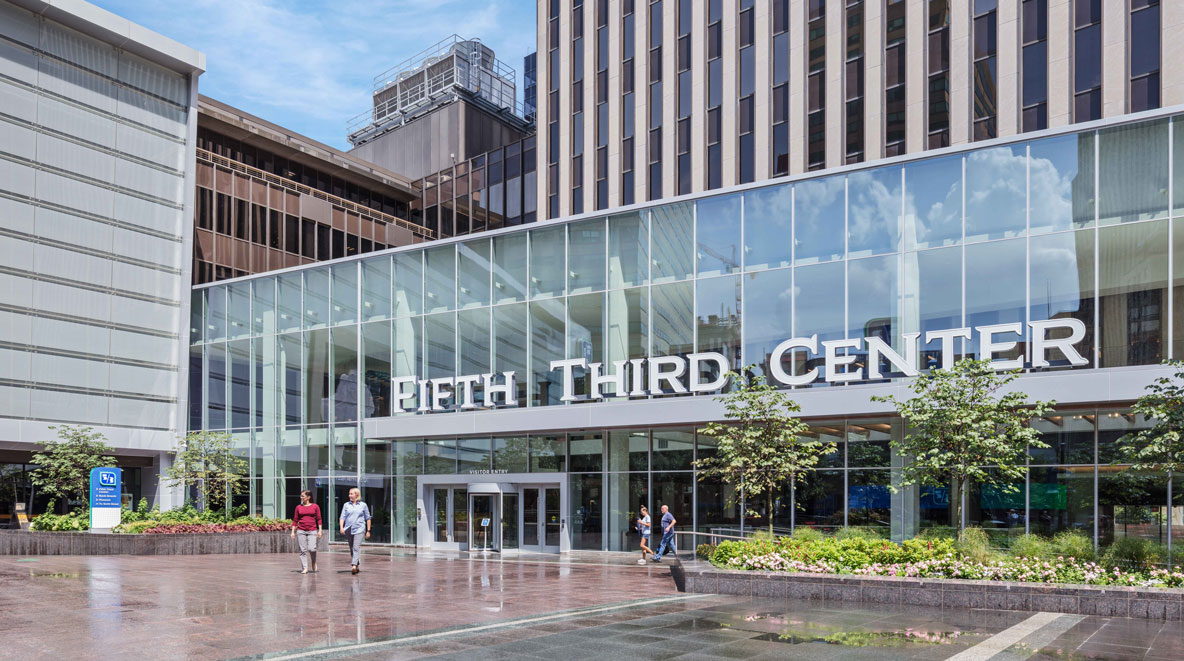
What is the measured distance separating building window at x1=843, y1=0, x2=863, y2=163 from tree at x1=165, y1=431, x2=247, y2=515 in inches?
982

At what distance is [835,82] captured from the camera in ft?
120

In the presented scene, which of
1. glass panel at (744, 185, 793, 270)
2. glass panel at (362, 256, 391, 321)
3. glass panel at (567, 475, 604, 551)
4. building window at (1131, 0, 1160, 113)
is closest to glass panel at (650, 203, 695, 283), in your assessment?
glass panel at (744, 185, 793, 270)

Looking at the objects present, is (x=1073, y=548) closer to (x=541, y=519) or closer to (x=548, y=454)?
(x=548, y=454)

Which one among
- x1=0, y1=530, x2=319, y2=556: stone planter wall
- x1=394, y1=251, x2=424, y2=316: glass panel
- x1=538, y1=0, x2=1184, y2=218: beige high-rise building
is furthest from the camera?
x1=394, y1=251, x2=424, y2=316: glass panel

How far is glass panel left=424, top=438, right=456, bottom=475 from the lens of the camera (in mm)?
34094

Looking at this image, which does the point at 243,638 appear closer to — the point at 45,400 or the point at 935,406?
the point at 935,406

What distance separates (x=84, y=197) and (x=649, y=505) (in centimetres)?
2753

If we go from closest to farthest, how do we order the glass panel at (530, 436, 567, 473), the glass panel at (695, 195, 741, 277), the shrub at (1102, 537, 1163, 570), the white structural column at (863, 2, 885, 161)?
1. the shrub at (1102, 537, 1163, 570)
2. the glass panel at (695, 195, 741, 277)
3. the glass panel at (530, 436, 567, 473)
4. the white structural column at (863, 2, 885, 161)

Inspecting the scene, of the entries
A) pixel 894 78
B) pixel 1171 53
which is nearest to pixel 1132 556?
pixel 1171 53

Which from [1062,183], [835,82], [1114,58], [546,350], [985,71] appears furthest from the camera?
[835,82]

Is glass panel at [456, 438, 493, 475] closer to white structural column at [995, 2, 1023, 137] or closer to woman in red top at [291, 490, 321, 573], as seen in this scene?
woman in red top at [291, 490, 321, 573]

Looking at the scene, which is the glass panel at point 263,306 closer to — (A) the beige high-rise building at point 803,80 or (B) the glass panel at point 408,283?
(B) the glass panel at point 408,283

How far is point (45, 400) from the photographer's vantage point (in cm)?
4012

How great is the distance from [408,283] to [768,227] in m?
13.9
